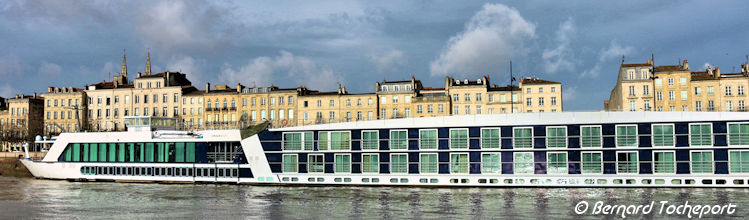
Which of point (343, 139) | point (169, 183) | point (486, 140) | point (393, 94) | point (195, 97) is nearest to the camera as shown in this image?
point (486, 140)

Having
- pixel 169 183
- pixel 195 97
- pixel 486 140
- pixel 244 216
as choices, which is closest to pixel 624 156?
pixel 486 140

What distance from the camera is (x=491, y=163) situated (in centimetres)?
3975

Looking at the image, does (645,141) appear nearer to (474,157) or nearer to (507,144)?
(507,144)

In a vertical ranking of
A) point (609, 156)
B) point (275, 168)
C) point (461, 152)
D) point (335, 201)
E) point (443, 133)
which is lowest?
point (335, 201)

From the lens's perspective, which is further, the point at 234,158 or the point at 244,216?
the point at 234,158

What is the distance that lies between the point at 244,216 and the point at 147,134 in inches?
816

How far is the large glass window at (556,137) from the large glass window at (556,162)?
472 millimetres

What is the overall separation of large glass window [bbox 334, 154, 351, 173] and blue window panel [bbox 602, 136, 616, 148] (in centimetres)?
1513

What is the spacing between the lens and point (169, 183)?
45.9m

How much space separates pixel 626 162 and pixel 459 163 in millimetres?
9341

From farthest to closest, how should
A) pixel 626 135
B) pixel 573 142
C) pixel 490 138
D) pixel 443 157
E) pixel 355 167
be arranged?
pixel 355 167, pixel 443 157, pixel 490 138, pixel 573 142, pixel 626 135

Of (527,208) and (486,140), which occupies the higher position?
(486,140)

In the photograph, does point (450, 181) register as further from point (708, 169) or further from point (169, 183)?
point (169, 183)

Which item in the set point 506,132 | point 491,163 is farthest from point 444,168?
point 506,132
